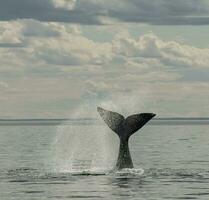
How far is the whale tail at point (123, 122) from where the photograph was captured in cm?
3512

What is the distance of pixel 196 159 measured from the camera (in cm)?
5241

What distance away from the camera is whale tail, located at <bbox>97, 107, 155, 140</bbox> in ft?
115

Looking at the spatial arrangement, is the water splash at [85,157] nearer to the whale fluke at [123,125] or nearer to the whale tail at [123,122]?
the whale fluke at [123,125]

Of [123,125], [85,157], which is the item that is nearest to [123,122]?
[123,125]

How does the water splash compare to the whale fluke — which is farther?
the water splash

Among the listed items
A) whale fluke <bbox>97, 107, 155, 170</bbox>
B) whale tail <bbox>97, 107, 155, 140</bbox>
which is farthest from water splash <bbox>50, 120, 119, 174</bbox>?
whale tail <bbox>97, 107, 155, 140</bbox>

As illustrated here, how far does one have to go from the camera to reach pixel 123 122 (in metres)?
35.6

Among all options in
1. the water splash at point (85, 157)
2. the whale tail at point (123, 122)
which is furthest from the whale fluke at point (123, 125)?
the water splash at point (85, 157)

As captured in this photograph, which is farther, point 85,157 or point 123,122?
point 85,157

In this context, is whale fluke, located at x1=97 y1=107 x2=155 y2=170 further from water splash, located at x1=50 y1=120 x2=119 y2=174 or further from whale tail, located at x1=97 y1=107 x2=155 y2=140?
water splash, located at x1=50 y1=120 x2=119 y2=174

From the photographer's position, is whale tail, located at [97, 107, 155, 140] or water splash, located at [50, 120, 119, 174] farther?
water splash, located at [50, 120, 119, 174]

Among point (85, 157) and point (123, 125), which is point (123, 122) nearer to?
point (123, 125)

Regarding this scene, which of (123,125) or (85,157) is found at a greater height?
(85,157)

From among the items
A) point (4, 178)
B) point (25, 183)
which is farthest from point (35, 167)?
point (25, 183)
